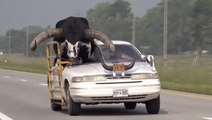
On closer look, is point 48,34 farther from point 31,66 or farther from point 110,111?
point 31,66

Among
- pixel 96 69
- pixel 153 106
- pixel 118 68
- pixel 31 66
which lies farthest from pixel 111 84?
pixel 31 66

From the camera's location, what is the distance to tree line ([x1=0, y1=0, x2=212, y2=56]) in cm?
8006

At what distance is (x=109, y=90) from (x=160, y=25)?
90.2 meters

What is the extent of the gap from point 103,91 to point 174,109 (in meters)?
3.39

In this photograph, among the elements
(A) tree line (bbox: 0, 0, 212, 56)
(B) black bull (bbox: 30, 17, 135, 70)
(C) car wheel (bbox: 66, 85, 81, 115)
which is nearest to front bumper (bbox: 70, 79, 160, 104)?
(C) car wheel (bbox: 66, 85, 81, 115)

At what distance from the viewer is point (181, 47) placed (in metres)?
94.3

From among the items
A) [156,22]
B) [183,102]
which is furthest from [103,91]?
[156,22]

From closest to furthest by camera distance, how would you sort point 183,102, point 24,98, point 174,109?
point 174,109 < point 183,102 < point 24,98

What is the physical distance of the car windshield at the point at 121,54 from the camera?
57.3ft

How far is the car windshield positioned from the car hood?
57 centimetres

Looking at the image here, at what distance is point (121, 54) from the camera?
17734mm

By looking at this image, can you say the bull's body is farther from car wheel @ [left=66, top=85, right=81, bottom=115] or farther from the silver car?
car wheel @ [left=66, top=85, right=81, bottom=115]

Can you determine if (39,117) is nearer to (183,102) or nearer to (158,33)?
(183,102)

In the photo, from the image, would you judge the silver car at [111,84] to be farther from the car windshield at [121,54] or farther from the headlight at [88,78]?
the car windshield at [121,54]
